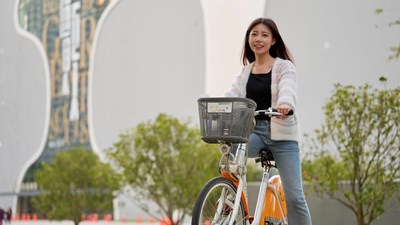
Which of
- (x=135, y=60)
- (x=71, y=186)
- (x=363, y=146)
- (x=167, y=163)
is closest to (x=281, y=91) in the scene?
(x=363, y=146)

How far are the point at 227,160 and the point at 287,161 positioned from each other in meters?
0.47

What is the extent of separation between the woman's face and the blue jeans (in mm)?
420

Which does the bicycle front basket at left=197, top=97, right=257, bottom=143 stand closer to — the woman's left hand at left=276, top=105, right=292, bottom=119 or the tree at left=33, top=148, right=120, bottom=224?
the woman's left hand at left=276, top=105, right=292, bottom=119

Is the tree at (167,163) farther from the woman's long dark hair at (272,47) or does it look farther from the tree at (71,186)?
the woman's long dark hair at (272,47)

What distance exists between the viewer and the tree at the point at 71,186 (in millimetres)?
30473

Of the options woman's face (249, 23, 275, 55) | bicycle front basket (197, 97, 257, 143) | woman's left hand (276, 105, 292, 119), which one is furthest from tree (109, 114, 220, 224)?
bicycle front basket (197, 97, 257, 143)

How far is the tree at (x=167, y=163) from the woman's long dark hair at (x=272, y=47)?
626 inches

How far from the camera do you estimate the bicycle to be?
4238mm

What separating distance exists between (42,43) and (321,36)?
107 feet

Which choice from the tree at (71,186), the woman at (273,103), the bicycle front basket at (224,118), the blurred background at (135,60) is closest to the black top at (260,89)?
the woman at (273,103)

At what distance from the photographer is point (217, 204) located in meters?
4.38

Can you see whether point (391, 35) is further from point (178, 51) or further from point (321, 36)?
point (178, 51)

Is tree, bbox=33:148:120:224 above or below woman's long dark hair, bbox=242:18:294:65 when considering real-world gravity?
below

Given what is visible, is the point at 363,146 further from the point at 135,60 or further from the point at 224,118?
the point at 135,60
